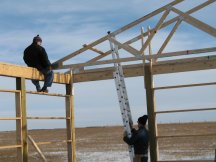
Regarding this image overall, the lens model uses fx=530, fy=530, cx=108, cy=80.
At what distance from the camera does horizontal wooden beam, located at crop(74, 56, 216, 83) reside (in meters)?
10.5

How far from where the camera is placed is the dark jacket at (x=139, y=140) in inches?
358

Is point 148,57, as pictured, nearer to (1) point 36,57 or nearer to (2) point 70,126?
(1) point 36,57

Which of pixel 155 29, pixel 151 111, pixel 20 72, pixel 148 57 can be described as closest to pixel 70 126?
pixel 151 111

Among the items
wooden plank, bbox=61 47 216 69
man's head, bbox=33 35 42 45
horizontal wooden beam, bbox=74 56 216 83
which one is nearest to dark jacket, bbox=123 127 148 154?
wooden plank, bbox=61 47 216 69

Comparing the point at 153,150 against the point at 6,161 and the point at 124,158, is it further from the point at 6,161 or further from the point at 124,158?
the point at 6,161

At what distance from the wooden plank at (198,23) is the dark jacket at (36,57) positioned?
2.65m

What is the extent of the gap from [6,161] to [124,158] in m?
4.54

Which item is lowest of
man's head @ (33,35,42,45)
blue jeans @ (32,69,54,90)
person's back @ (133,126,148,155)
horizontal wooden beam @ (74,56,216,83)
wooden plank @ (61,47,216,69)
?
person's back @ (133,126,148,155)

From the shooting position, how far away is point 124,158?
19.8 metres

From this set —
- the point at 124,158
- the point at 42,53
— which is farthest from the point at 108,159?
the point at 42,53

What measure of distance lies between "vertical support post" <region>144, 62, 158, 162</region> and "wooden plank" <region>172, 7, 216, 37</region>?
4.38 ft

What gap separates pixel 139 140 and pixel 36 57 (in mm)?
2584

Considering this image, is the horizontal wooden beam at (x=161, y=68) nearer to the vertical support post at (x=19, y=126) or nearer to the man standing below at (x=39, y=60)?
the man standing below at (x=39, y=60)

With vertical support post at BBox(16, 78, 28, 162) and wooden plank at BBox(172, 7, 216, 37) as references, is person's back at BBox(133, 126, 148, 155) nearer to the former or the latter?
vertical support post at BBox(16, 78, 28, 162)
